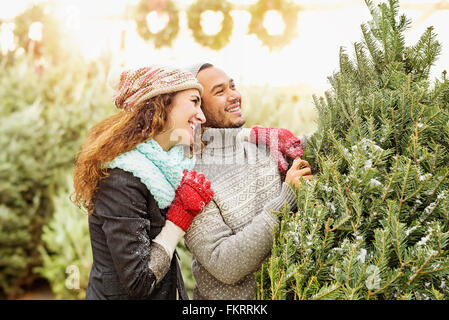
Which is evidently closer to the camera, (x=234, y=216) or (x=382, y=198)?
(x=382, y=198)

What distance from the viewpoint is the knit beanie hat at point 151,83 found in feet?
6.41

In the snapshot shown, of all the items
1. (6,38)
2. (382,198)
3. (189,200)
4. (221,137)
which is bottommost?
(189,200)

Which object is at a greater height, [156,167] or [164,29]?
[164,29]

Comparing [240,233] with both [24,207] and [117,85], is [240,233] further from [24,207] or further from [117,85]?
[24,207]

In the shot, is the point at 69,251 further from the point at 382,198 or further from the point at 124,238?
the point at 382,198

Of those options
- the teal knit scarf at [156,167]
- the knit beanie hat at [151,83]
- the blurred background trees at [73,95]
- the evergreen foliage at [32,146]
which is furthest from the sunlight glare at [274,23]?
the teal knit scarf at [156,167]

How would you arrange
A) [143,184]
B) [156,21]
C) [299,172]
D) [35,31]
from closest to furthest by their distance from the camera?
1. [299,172]
2. [143,184]
3. [156,21]
4. [35,31]

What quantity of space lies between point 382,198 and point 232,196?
0.84 meters

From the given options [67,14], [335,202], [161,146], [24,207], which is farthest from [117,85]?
[67,14]

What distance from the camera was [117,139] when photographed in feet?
6.29

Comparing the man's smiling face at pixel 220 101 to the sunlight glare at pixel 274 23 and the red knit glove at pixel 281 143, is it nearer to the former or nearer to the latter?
the red knit glove at pixel 281 143

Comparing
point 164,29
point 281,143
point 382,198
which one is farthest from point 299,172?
point 164,29

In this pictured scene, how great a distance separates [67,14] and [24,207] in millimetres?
3011
